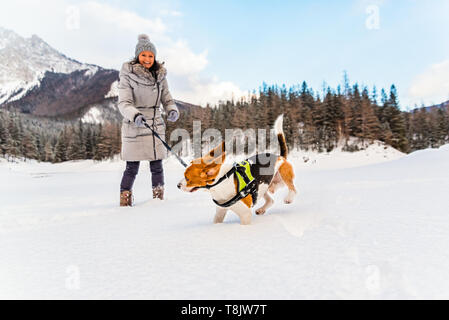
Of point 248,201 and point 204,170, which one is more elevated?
point 204,170

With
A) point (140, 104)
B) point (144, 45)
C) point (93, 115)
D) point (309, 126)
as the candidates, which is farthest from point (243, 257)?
point (93, 115)

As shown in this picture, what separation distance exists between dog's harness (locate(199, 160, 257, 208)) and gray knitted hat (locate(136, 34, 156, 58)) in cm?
260

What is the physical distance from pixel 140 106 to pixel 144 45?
940 millimetres

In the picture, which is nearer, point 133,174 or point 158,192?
point 133,174

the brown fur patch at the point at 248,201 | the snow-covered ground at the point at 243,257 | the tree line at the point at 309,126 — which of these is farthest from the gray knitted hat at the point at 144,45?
the tree line at the point at 309,126

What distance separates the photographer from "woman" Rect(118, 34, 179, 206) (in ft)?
12.6

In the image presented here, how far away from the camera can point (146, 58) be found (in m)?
3.91

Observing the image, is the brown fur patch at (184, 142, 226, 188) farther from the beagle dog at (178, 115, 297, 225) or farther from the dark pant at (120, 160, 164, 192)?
the dark pant at (120, 160, 164, 192)

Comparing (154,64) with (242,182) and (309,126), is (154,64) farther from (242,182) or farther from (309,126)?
(309,126)
